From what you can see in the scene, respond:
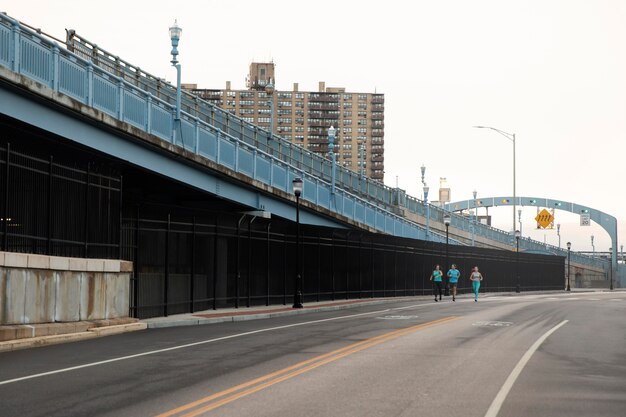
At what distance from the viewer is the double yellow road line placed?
384 inches

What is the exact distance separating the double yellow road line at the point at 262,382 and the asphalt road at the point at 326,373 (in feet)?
0.05

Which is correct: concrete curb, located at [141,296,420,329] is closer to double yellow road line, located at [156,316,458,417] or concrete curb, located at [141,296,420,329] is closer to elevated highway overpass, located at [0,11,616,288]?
elevated highway overpass, located at [0,11,616,288]

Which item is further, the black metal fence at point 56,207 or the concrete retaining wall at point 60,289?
the black metal fence at point 56,207

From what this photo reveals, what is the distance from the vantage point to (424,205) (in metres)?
74.2

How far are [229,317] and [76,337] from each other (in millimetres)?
6681

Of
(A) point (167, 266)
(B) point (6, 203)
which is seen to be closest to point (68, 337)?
(B) point (6, 203)

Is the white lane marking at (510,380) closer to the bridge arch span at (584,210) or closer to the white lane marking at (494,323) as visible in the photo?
the white lane marking at (494,323)

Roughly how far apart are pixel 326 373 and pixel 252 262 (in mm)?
19030

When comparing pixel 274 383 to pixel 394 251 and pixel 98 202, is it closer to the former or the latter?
pixel 98 202

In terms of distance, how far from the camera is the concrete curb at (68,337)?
17.2 meters

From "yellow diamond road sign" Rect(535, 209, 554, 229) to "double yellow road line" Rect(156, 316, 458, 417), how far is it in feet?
258

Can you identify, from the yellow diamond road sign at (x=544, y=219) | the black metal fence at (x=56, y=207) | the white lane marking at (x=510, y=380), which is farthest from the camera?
the yellow diamond road sign at (x=544, y=219)

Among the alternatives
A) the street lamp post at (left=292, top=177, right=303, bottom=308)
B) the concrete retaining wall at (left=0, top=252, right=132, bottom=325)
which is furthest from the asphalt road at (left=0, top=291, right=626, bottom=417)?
the street lamp post at (left=292, top=177, right=303, bottom=308)

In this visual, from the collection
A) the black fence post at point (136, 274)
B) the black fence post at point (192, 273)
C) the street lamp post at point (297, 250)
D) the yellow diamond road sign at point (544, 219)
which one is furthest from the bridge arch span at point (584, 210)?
the black fence post at point (136, 274)
